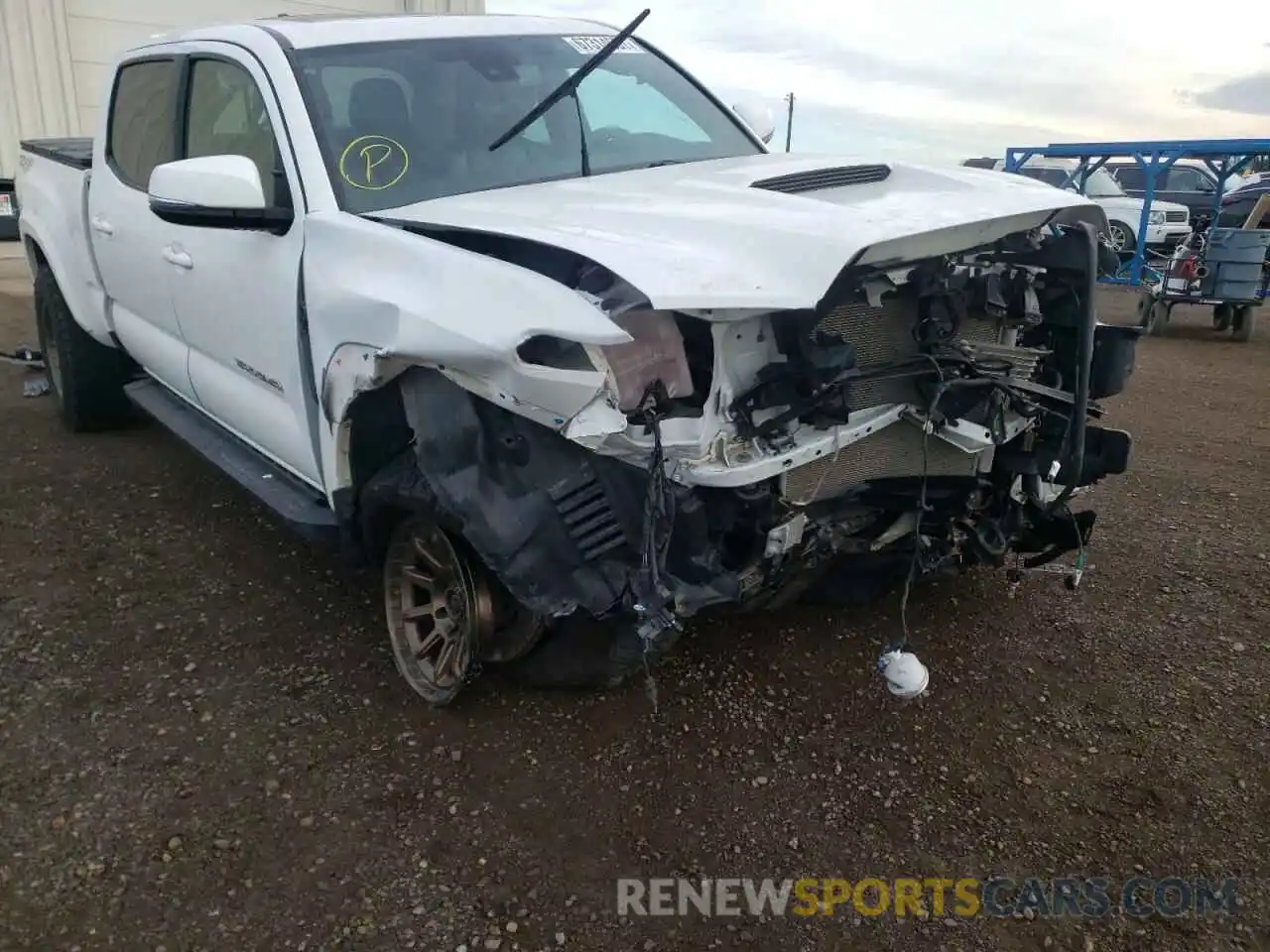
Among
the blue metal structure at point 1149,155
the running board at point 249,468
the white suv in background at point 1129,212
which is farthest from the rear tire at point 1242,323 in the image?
the running board at point 249,468

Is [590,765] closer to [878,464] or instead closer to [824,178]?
[878,464]

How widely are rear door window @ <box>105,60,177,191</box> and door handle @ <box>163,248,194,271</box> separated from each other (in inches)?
15.3

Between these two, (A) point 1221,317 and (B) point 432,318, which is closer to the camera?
(B) point 432,318

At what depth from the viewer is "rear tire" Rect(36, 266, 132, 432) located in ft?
17.7

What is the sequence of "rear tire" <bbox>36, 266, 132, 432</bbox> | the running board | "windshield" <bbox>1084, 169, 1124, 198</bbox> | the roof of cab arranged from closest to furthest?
the running board < the roof of cab < "rear tire" <bbox>36, 266, 132, 432</bbox> < "windshield" <bbox>1084, 169, 1124, 198</bbox>

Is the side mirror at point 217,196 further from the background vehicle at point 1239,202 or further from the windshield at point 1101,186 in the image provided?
the background vehicle at point 1239,202

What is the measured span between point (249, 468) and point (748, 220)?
2.19m

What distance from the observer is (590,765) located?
2.78 meters

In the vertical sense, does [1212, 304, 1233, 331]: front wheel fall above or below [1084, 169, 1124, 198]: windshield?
below

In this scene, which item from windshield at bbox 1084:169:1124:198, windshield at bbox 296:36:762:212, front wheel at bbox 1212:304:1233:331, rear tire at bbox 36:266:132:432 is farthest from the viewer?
windshield at bbox 1084:169:1124:198

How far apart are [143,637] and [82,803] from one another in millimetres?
934

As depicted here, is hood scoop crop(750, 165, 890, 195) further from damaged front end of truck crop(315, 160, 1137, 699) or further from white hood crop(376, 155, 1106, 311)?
damaged front end of truck crop(315, 160, 1137, 699)

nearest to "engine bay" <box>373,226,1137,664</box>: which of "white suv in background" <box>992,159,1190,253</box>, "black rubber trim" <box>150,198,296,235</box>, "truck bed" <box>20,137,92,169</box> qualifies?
"black rubber trim" <box>150,198,296,235</box>

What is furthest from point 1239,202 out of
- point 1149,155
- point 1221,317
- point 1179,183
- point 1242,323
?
point 1242,323
